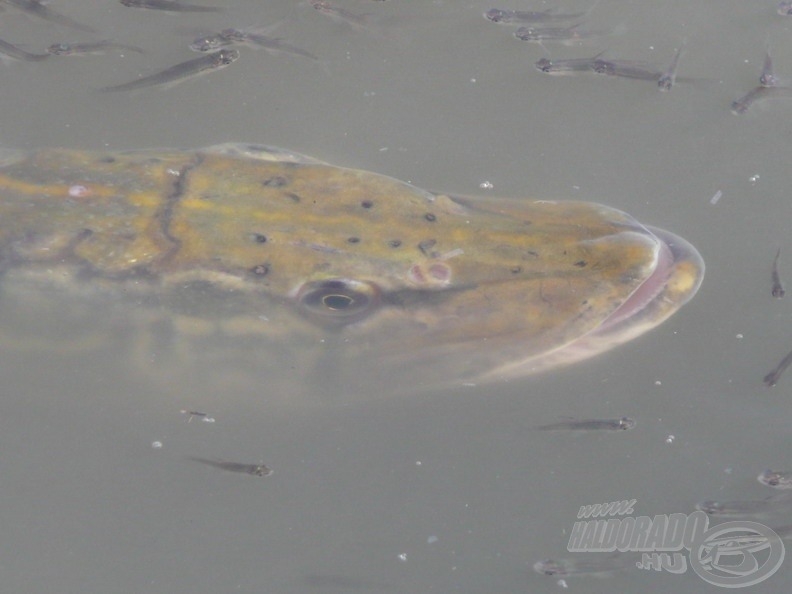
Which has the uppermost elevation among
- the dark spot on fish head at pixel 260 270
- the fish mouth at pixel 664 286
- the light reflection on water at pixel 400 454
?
the fish mouth at pixel 664 286

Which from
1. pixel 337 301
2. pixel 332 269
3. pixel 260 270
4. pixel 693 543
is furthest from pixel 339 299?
pixel 693 543

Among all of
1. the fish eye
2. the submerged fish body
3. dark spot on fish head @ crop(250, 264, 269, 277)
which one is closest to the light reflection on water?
the submerged fish body

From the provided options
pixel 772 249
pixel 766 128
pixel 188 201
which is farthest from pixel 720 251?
pixel 188 201

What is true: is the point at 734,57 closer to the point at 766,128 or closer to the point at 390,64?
the point at 766,128

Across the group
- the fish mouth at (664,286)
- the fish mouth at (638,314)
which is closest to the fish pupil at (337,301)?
the fish mouth at (638,314)

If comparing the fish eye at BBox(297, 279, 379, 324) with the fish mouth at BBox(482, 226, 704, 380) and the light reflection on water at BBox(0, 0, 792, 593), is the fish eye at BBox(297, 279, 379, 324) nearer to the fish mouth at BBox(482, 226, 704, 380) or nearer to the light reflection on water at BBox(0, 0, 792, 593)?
the light reflection on water at BBox(0, 0, 792, 593)

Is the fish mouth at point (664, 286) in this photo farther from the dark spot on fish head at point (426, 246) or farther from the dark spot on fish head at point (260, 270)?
the dark spot on fish head at point (260, 270)
